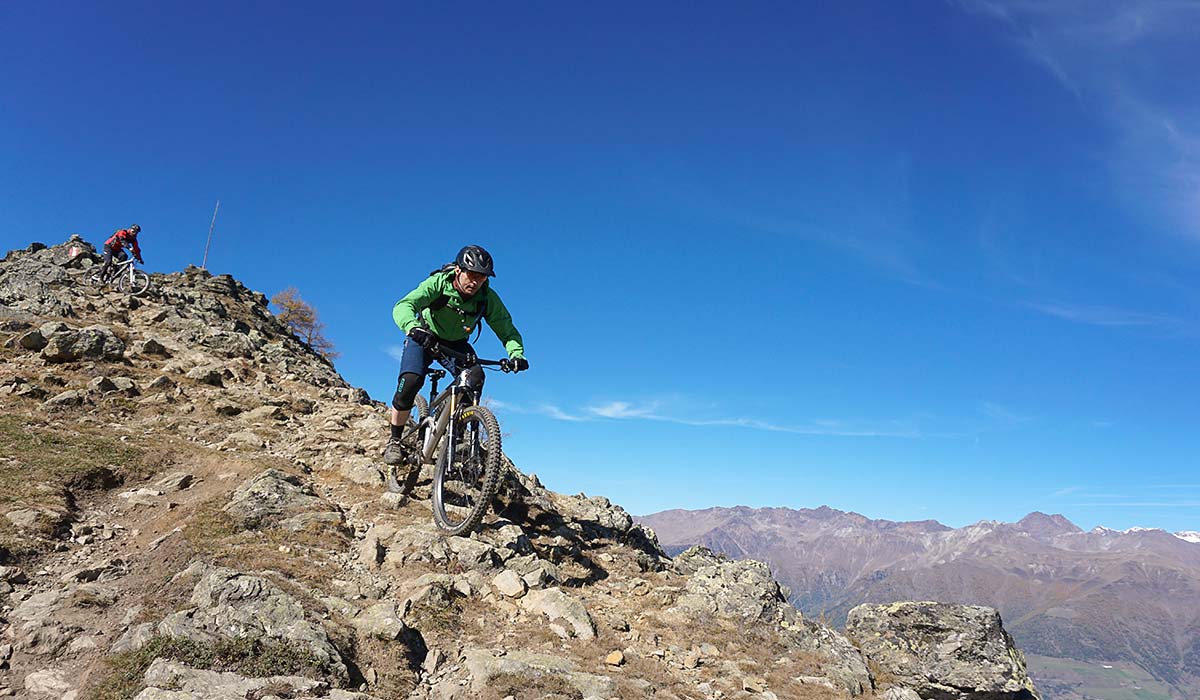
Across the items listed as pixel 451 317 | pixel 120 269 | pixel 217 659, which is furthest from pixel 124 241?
pixel 217 659

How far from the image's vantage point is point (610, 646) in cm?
781

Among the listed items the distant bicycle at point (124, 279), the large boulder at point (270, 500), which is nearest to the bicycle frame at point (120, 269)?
the distant bicycle at point (124, 279)

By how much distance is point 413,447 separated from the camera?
1202 cm

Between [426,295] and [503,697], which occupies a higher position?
[426,295]

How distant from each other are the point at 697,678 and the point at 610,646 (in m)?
1.12

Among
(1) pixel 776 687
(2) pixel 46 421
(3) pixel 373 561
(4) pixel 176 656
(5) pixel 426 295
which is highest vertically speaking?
(5) pixel 426 295

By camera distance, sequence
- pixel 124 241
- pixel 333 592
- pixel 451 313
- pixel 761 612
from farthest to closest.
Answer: pixel 124 241, pixel 451 313, pixel 761 612, pixel 333 592

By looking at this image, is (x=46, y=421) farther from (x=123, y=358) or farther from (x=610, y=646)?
(x=610, y=646)

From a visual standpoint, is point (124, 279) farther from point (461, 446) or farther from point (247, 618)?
point (247, 618)

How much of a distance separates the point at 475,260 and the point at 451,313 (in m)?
1.09

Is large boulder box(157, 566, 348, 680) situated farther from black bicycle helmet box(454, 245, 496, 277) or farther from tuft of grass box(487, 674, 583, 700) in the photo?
black bicycle helmet box(454, 245, 496, 277)

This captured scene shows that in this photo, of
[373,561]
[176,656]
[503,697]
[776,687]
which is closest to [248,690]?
[176,656]

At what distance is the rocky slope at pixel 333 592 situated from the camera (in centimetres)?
603

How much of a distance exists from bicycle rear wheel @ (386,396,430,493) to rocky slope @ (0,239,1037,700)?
0.48 meters
